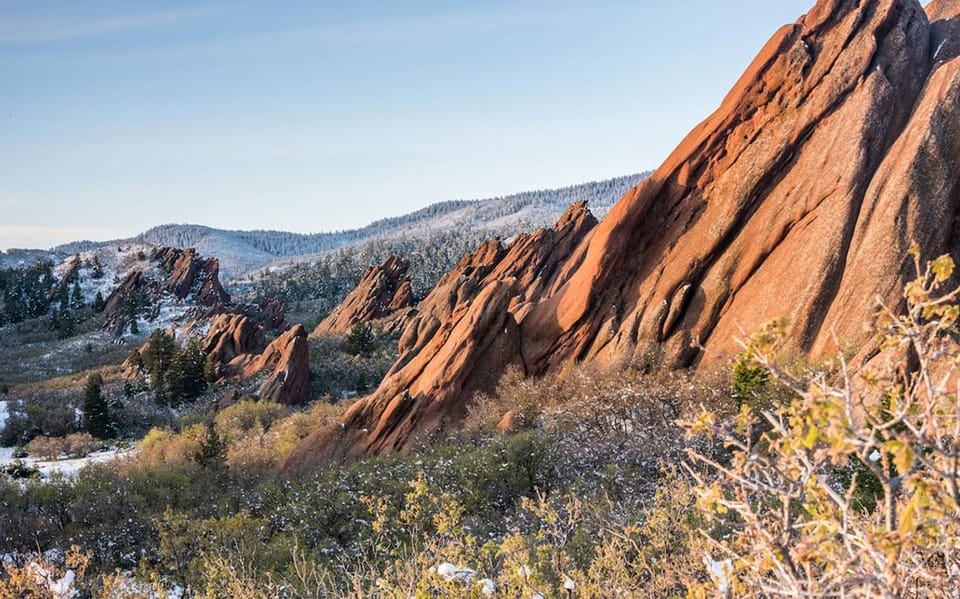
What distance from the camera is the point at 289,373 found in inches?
2029

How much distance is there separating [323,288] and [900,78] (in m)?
135

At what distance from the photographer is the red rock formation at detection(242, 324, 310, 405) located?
50.0 meters

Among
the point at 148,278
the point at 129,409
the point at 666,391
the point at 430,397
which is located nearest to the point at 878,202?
the point at 666,391

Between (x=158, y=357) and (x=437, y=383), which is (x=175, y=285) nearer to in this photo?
(x=158, y=357)

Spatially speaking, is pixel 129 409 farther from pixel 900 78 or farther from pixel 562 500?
pixel 900 78

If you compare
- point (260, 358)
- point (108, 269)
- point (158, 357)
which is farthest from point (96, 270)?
point (260, 358)

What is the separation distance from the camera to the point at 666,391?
992 inches

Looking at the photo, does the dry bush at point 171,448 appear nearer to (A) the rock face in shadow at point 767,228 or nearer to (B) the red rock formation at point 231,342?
(A) the rock face in shadow at point 767,228

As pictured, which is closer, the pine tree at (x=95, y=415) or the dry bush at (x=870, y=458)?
the dry bush at (x=870, y=458)

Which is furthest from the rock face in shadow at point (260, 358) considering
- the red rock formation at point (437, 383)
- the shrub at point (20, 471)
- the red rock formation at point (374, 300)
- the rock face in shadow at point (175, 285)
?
the rock face in shadow at point (175, 285)

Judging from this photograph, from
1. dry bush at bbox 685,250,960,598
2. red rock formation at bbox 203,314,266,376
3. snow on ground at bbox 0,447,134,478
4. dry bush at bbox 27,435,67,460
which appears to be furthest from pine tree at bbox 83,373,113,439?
dry bush at bbox 685,250,960,598

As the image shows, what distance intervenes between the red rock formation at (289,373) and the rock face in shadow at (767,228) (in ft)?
69.9

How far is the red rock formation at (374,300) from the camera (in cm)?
8444

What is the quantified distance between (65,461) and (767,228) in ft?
154
